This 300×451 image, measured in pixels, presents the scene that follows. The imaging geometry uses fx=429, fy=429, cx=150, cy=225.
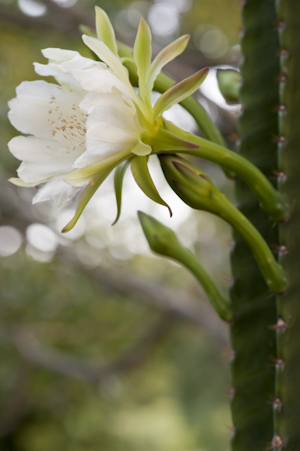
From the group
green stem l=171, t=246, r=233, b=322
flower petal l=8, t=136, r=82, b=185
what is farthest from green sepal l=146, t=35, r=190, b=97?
green stem l=171, t=246, r=233, b=322

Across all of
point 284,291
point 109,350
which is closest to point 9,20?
point 284,291

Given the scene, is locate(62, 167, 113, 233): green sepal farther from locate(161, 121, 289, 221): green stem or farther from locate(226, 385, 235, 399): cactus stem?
locate(226, 385, 235, 399): cactus stem

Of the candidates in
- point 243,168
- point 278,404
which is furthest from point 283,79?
point 278,404

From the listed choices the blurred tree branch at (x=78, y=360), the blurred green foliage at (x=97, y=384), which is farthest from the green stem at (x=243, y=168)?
the blurred green foliage at (x=97, y=384)

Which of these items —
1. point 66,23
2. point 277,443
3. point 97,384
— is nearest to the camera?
point 277,443

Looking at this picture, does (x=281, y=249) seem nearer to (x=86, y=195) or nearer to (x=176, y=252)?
Result: (x=176, y=252)
